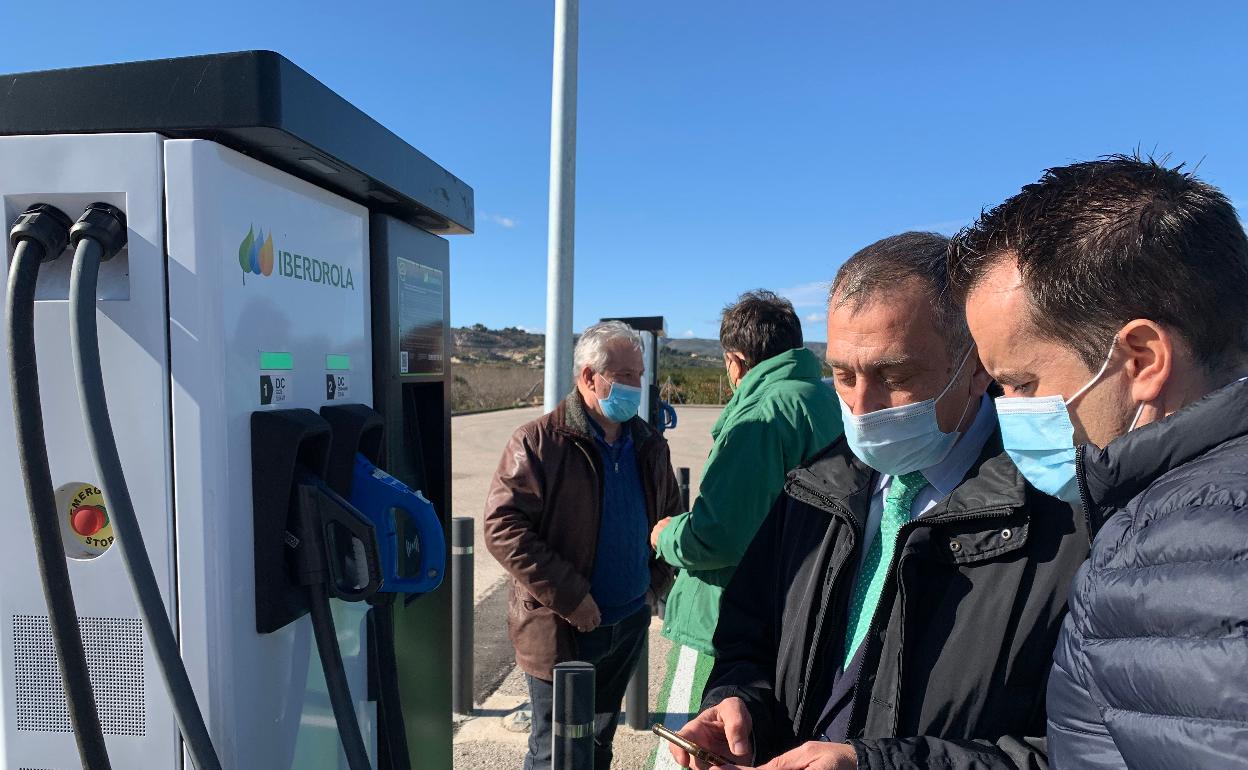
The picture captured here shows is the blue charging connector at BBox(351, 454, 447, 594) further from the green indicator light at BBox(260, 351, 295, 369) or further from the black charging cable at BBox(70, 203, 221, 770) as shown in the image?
the black charging cable at BBox(70, 203, 221, 770)

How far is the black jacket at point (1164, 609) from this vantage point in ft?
2.67

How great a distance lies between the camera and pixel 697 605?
10.4 feet

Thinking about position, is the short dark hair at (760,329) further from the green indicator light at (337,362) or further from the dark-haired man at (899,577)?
the green indicator light at (337,362)

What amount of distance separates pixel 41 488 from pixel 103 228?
1.34ft

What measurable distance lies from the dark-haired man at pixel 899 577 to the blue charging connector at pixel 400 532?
68 centimetres

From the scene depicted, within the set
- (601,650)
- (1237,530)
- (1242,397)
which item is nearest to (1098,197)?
(1242,397)

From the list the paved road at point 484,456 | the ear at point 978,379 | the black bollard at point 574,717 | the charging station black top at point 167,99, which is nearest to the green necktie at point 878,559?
the ear at point 978,379

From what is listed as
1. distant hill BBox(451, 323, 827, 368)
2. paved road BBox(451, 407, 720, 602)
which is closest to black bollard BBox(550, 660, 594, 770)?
paved road BBox(451, 407, 720, 602)

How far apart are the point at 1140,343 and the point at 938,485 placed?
31.3 inches

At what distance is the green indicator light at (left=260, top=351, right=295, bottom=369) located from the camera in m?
1.50

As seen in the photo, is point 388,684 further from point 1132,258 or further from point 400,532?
point 1132,258

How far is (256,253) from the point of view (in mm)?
1481

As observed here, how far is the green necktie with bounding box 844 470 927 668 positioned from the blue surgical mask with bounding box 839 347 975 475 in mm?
46

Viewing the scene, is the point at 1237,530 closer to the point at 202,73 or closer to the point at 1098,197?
the point at 1098,197
